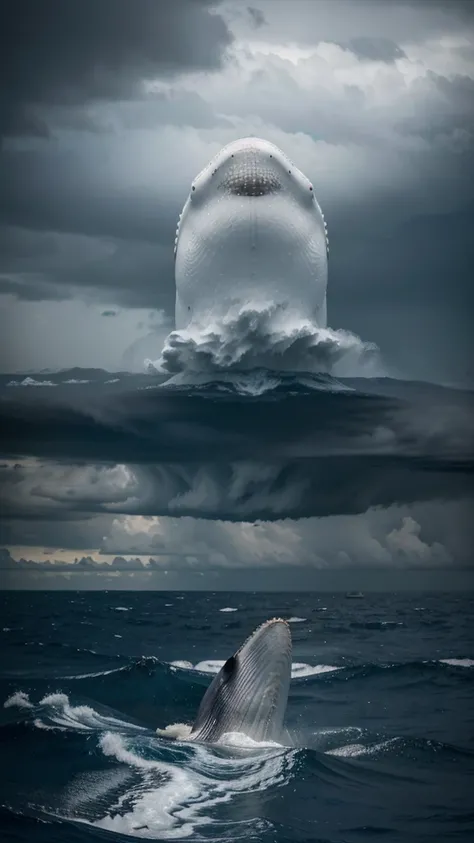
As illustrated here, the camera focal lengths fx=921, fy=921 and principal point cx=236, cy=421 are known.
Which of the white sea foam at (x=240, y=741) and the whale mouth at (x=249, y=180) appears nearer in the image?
the white sea foam at (x=240, y=741)

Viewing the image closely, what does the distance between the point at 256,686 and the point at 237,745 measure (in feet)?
1.85

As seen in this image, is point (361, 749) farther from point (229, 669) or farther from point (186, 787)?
point (186, 787)

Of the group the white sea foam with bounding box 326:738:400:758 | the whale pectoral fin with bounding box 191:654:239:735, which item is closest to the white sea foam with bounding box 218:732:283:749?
the whale pectoral fin with bounding box 191:654:239:735

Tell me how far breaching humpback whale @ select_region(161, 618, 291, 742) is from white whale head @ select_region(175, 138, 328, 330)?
30.7 ft

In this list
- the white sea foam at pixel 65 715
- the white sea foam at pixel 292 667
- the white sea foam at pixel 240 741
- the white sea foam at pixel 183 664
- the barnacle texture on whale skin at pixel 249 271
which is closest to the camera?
the white sea foam at pixel 240 741

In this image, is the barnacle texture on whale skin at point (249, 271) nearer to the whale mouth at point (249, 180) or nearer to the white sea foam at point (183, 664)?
the whale mouth at point (249, 180)

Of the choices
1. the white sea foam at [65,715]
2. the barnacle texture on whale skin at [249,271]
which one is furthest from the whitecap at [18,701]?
the barnacle texture on whale skin at [249,271]

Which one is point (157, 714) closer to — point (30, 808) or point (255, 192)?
point (30, 808)

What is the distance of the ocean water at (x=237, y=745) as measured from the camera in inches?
281

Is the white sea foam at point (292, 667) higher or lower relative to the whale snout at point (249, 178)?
lower

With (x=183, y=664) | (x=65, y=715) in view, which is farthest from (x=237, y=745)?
(x=183, y=664)

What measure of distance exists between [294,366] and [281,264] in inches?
73.2

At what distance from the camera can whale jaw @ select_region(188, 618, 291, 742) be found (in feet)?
25.2

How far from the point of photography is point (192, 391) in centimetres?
1692
